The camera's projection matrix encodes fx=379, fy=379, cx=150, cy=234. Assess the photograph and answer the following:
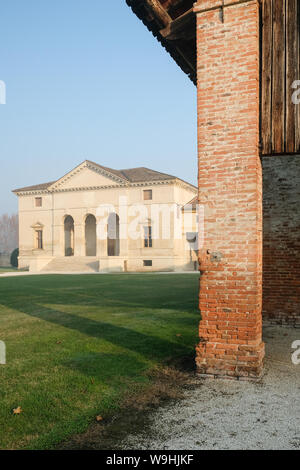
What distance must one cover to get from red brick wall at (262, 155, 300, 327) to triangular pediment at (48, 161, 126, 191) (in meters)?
32.7

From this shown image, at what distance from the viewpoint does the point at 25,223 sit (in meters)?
45.3

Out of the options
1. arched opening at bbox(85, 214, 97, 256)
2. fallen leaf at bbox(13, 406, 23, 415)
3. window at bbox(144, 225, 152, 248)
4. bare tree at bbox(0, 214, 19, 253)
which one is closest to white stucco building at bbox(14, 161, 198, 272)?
arched opening at bbox(85, 214, 97, 256)

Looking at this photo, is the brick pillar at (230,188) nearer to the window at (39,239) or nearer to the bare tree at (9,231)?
the window at (39,239)

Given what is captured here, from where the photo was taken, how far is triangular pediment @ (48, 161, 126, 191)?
133ft

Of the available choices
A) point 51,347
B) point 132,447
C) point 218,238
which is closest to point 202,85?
point 218,238

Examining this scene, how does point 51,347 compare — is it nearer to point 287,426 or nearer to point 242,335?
point 242,335

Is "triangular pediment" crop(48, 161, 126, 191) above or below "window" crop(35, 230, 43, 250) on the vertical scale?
above

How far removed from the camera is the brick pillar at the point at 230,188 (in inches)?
186

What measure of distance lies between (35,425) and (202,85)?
4.41 m

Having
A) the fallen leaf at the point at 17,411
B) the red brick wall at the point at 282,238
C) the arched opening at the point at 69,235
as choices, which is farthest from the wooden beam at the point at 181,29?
the arched opening at the point at 69,235

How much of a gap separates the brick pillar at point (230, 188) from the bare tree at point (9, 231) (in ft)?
401

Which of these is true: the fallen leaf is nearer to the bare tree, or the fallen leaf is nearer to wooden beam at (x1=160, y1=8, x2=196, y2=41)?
wooden beam at (x1=160, y1=8, x2=196, y2=41)

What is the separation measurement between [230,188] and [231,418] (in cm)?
266

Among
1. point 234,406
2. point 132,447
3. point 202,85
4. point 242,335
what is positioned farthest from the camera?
point 202,85
